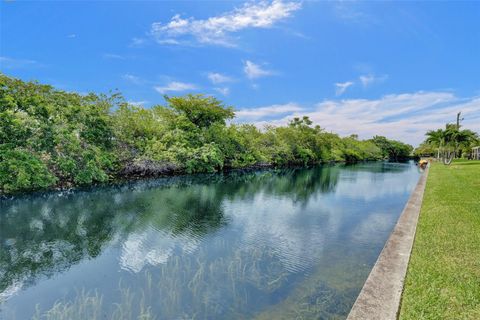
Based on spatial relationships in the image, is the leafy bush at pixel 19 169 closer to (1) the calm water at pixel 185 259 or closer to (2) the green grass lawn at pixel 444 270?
(1) the calm water at pixel 185 259

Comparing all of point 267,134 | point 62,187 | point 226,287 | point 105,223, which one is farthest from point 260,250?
point 267,134

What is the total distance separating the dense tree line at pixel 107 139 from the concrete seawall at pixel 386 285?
1577 cm

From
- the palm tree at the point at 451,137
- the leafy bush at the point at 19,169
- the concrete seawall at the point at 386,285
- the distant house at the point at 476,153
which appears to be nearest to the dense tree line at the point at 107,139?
the leafy bush at the point at 19,169

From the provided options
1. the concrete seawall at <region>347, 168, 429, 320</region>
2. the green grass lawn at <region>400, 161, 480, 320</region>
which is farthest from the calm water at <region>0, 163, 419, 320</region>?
the green grass lawn at <region>400, 161, 480, 320</region>

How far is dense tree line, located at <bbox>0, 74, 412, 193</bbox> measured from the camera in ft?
49.5

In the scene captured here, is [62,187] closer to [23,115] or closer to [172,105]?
[23,115]

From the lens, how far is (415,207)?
36.0 ft

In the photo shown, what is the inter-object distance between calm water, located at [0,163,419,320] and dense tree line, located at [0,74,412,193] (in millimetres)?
3490

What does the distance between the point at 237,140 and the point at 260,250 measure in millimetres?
29555

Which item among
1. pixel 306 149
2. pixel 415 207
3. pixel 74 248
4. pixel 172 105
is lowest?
pixel 74 248

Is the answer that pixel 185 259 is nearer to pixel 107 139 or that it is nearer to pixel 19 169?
pixel 19 169

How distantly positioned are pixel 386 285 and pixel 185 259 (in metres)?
4.42

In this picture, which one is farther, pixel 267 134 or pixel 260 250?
pixel 267 134

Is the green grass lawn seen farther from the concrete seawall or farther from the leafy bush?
the leafy bush
